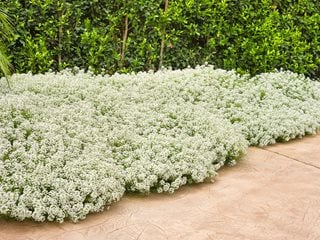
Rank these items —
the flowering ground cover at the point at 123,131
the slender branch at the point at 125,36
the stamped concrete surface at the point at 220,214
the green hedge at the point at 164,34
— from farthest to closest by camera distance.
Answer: the slender branch at the point at 125,36
the green hedge at the point at 164,34
the flowering ground cover at the point at 123,131
the stamped concrete surface at the point at 220,214

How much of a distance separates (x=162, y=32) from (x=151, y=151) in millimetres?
3088

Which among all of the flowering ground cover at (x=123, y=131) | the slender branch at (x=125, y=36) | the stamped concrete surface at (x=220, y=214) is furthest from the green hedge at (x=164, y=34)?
the stamped concrete surface at (x=220, y=214)

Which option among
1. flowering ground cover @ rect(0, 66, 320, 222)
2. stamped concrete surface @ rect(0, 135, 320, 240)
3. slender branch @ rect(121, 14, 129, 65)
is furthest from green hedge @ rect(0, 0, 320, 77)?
stamped concrete surface @ rect(0, 135, 320, 240)

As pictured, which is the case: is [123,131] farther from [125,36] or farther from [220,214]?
[125,36]

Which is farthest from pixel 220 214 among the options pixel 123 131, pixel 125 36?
pixel 125 36

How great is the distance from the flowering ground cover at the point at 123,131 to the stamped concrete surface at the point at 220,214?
8cm

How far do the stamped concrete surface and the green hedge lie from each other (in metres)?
2.69

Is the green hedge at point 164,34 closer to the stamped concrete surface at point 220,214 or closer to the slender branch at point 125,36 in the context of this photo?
the slender branch at point 125,36

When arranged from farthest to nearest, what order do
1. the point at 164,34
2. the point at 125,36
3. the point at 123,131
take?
the point at 164,34, the point at 125,36, the point at 123,131

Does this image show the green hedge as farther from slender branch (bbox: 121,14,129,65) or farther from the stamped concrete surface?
the stamped concrete surface

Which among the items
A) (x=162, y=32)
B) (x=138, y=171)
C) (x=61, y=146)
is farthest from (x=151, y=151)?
(x=162, y=32)

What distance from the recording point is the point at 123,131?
406 cm

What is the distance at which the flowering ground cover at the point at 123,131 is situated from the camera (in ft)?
10.6

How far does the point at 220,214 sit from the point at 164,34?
373cm
